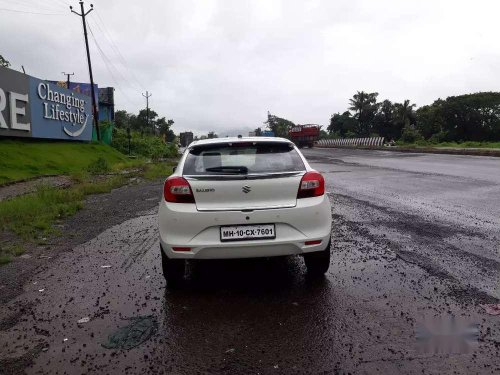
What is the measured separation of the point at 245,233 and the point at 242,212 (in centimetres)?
21

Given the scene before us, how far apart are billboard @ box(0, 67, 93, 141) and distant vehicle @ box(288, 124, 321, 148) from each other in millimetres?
25917

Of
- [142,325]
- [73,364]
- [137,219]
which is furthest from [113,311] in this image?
[137,219]

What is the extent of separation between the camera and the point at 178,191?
402cm

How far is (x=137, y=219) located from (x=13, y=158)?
12643 millimetres

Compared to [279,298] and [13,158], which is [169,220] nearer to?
[279,298]

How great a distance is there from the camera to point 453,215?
737cm

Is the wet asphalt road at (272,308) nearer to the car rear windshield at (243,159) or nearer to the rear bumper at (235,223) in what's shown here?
the rear bumper at (235,223)

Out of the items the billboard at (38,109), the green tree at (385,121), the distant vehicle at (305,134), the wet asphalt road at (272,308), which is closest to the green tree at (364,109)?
the green tree at (385,121)

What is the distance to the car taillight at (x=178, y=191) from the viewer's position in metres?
3.99

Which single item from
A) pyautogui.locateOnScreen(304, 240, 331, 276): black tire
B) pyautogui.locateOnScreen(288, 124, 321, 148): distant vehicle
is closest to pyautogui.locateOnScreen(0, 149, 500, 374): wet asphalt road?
pyautogui.locateOnScreen(304, 240, 331, 276): black tire

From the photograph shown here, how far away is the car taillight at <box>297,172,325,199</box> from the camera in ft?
13.3

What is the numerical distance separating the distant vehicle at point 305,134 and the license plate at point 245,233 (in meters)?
43.1

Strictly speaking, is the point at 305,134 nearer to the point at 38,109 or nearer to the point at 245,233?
the point at 38,109

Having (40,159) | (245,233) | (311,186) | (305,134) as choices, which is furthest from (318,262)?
(305,134)
